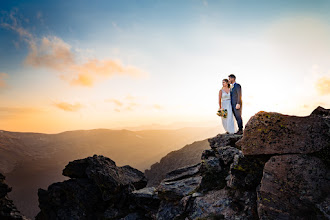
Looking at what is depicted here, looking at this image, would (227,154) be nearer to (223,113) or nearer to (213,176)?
(213,176)

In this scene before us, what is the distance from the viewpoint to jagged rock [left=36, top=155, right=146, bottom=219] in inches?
540

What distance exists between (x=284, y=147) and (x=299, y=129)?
77 centimetres

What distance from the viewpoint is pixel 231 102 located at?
1507 centimetres

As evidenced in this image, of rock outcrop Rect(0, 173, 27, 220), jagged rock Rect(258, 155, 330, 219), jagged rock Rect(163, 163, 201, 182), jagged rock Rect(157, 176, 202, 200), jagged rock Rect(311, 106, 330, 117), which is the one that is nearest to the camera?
jagged rock Rect(258, 155, 330, 219)

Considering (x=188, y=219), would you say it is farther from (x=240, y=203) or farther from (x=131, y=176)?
(x=131, y=176)

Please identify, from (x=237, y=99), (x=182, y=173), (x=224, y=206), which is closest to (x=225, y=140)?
(x=182, y=173)

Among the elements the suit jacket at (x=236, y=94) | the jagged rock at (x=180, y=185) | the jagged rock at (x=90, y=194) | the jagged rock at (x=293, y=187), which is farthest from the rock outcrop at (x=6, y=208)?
the suit jacket at (x=236, y=94)

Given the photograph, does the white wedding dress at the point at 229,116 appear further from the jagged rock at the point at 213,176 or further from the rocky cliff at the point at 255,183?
the jagged rock at the point at 213,176

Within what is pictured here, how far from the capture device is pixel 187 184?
34.9 ft

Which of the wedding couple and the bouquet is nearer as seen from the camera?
the wedding couple

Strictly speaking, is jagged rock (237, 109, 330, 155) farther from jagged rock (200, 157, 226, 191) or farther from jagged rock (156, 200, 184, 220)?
jagged rock (156, 200, 184, 220)

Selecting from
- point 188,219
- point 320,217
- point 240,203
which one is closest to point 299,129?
point 320,217

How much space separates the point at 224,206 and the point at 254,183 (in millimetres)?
1592

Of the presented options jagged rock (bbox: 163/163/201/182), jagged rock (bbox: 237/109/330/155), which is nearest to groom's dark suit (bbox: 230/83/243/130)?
jagged rock (bbox: 163/163/201/182)
